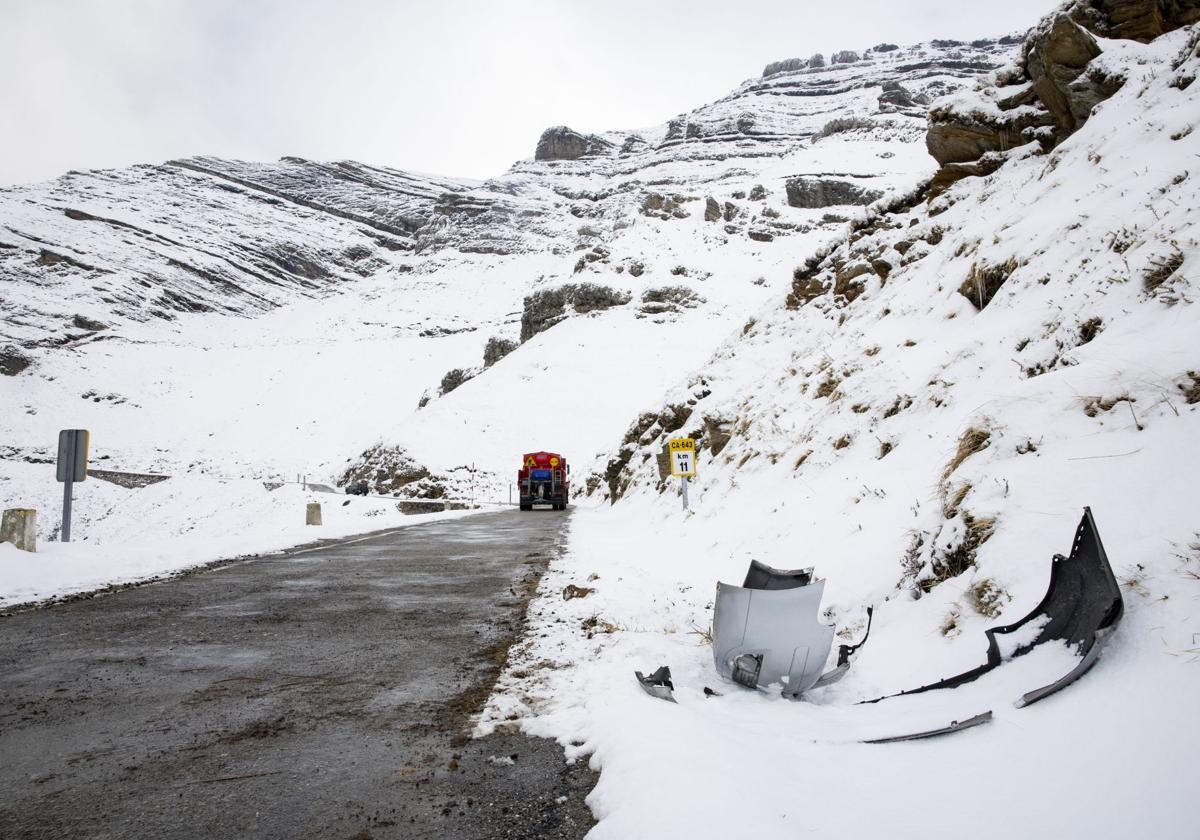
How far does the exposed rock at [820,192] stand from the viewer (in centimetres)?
6372

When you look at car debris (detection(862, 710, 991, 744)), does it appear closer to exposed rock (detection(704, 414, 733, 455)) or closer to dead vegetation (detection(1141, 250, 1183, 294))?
dead vegetation (detection(1141, 250, 1183, 294))

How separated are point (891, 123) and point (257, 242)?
354 ft

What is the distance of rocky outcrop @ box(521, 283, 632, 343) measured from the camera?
48062mm

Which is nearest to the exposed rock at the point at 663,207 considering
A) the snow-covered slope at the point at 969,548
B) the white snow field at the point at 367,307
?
the white snow field at the point at 367,307

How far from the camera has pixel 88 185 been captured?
11619 cm

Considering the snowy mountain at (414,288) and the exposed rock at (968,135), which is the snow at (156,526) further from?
the exposed rock at (968,135)

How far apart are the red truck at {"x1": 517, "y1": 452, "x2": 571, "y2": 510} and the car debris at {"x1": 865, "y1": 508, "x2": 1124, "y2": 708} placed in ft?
83.7

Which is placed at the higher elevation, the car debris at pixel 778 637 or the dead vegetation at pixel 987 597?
the dead vegetation at pixel 987 597

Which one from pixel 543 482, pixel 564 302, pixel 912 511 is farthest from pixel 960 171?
pixel 564 302

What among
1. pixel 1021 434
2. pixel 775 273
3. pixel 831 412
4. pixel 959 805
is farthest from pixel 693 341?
pixel 959 805

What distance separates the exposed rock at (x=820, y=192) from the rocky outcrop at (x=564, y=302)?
2868cm

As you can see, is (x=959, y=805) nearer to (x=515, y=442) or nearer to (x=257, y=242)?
(x=515, y=442)

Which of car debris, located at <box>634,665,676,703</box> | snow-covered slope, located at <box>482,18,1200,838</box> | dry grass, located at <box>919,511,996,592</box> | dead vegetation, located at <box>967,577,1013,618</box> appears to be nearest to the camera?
snow-covered slope, located at <box>482,18,1200,838</box>

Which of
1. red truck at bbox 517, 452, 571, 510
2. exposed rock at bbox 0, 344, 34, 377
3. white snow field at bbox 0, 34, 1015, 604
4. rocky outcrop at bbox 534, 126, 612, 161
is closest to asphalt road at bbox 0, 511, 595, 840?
white snow field at bbox 0, 34, 1015, 604
